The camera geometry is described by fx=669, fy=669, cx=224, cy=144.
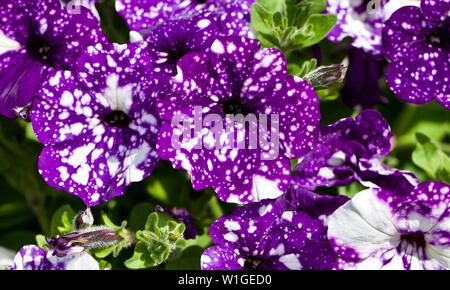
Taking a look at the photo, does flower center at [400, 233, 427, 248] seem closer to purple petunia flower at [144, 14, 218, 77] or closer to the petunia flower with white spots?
purple petunia flower at [144, 14, 218, 77]

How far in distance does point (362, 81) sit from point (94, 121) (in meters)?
0.58

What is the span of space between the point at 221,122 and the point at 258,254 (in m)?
0.25

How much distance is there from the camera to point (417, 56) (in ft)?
4.20

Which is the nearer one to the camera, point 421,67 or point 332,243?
point 332,243

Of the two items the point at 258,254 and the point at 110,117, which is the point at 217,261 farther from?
the point at 110,117

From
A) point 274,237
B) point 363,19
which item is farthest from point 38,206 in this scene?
point 363,19

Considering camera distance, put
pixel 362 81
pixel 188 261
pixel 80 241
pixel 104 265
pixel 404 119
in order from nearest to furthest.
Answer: pixel 80 241
pixel 104 265
pixel 188 261
pixel 362 81
pixel 404 119

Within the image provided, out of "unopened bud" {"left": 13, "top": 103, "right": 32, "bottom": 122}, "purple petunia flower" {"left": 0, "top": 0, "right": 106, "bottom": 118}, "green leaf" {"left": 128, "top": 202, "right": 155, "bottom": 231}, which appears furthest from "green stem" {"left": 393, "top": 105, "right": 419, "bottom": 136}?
"unopened bud" {"left": 13, "top": 103, "right": 32, "bottom": 122}

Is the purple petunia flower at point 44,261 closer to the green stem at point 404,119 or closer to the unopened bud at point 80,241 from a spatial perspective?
the unopened bud at point 80,241

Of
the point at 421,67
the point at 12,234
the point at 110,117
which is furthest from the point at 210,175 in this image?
the point at 12,234

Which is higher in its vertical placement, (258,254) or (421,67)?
(421,67)

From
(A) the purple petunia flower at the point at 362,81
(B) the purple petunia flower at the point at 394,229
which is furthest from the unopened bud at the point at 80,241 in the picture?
(A) the purple petunia flower at the point at 362,81

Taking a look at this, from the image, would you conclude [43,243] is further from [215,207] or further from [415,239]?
[415,239]

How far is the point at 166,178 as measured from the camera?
58.2 inches
